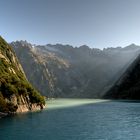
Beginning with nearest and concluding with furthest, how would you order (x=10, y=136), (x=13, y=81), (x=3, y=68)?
(x=10, y=136), (x=13, y=81), (x=3, y=68)

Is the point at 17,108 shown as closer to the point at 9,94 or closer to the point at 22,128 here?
the point at 9,94

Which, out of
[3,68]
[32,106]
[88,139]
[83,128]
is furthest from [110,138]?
[3,68]


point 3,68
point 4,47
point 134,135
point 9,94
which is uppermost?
point 4,47

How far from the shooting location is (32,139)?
6091cm

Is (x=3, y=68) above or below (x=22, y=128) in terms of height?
above

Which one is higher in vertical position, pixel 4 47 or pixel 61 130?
pixel 4 47

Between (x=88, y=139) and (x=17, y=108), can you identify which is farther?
(x=17, y=108)

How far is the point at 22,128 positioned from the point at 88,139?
2212cm

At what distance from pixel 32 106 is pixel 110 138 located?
2792 inches

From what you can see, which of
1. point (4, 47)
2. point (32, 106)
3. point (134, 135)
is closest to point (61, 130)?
point (134, 135)

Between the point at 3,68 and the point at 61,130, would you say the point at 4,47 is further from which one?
the point at 61,130

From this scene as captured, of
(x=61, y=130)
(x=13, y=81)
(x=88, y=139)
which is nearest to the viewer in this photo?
(x=88, y=139)

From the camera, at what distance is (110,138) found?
60.7 meters

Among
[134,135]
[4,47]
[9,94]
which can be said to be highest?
[4,47]
